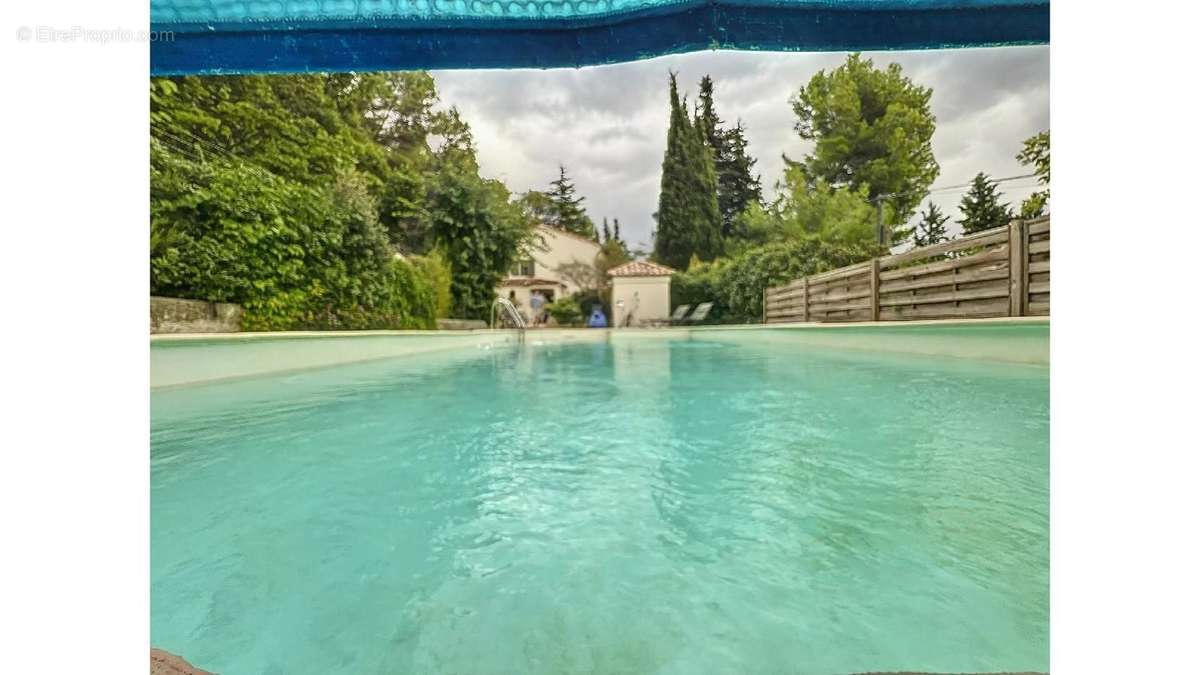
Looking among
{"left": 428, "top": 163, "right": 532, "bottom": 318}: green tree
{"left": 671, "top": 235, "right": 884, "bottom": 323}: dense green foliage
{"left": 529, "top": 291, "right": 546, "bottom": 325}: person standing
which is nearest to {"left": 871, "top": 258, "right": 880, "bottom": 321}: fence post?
{"left": 671, "top": 235, "right": 884, "bottom": 323}: dense green foliage

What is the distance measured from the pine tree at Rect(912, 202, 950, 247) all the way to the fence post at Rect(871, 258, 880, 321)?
68 centimetres

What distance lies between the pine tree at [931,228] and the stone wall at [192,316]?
28.6 ft

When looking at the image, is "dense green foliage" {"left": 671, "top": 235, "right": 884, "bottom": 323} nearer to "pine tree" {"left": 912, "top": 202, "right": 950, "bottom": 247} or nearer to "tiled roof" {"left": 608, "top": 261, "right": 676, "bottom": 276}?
"tiled roof" {"left": 608, "top": 261, "right": 676, "bottom": 276}

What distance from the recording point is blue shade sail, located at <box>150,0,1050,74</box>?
0.99 m

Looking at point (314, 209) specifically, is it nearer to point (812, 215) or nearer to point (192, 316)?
point (192, 316)

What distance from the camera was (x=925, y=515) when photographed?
1.25 metres

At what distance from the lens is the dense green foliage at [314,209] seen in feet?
15.9

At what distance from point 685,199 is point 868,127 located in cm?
814

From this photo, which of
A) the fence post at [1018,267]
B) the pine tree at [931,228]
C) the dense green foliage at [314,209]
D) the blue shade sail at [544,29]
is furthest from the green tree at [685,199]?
the blue shade sail at [544,29]
